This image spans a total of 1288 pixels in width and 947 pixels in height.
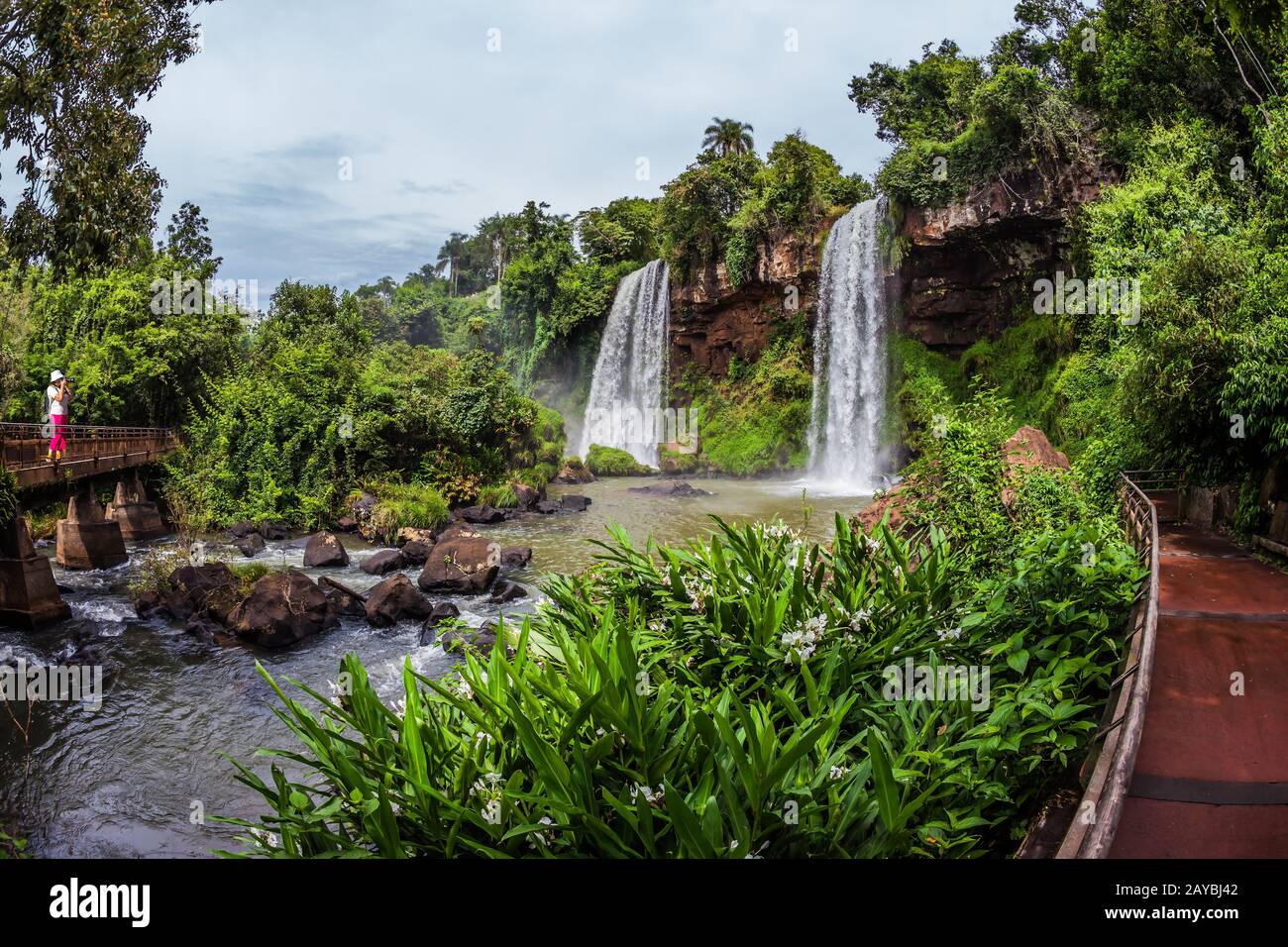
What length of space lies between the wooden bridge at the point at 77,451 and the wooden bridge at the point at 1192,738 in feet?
47.9

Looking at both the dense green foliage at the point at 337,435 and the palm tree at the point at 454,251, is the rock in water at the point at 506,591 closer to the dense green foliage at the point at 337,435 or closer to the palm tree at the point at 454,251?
the dense green foliage at the point at 337,435

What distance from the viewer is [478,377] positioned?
2506 cm

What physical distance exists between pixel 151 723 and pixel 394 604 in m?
4.00

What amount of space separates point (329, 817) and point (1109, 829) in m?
3.09

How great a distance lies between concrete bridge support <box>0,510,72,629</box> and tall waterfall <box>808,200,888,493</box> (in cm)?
2176

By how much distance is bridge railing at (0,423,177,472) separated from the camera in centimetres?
1404

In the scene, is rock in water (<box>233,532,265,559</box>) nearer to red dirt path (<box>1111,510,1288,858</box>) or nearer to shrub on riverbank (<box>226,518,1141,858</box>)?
shrub on riverbank (<box>226,518,1141,858</box>)

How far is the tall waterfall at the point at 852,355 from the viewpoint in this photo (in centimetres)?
2794

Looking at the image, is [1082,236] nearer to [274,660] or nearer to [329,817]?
[274,660]

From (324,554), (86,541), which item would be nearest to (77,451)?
(86,541)

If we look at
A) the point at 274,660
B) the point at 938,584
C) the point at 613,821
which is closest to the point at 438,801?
the point at 613,821

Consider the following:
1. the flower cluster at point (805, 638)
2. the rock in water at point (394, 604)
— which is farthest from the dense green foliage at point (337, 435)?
the flower cluster at point (805, 638)

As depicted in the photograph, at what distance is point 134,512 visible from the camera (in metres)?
19.4
